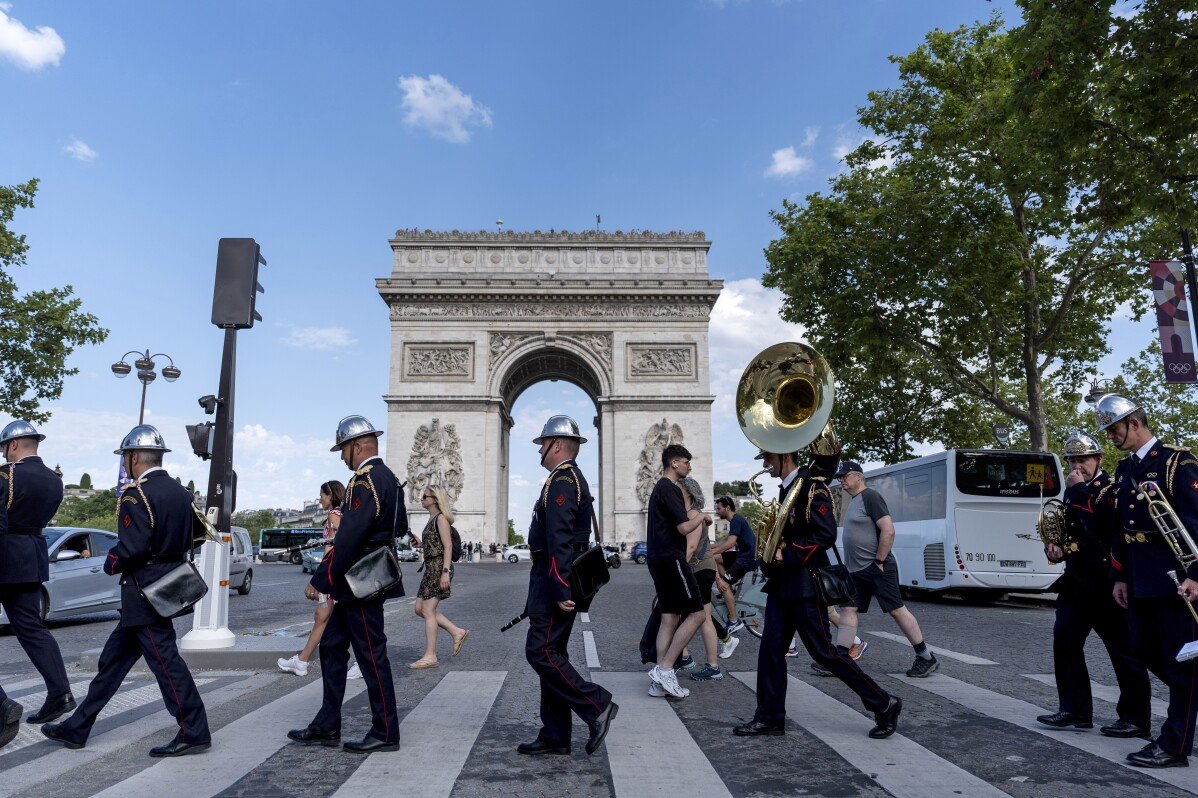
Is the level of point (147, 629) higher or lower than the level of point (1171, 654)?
higher

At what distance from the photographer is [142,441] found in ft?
16.3

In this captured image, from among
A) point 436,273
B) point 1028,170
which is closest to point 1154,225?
point 1028,170

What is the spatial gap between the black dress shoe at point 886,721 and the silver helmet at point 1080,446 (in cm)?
227

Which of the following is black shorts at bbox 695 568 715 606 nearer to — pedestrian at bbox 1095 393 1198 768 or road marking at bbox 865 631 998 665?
road marking at bbox 865 631 998 665

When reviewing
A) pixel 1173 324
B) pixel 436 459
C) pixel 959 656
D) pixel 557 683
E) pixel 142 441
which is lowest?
pixel 959 656

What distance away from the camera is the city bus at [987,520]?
15594 millimetres

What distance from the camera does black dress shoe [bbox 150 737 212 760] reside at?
4.45 m

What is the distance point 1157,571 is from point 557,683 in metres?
3.24

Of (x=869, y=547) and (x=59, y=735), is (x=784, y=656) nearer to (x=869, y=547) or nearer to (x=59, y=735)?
(x=869, y=547)

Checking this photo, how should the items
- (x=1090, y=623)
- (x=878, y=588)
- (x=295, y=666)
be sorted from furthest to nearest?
(x=878, y=588) → (x=295, y=666) → (x=1090, y=623)

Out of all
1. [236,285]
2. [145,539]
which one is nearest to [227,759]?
[145,539]

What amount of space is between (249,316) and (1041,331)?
68.4ft

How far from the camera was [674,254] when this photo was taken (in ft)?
146

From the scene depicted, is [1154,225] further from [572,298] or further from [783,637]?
[572,298]
